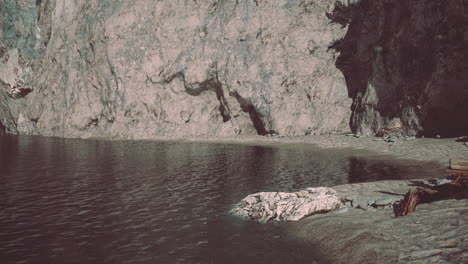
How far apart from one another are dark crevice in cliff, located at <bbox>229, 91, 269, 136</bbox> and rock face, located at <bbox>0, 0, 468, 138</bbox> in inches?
8.5

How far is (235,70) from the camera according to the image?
61594 millimetres

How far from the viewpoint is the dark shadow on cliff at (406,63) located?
38.1 metres

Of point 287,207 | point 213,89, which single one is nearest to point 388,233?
Answer: point 287,207

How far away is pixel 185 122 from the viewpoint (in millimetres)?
64688

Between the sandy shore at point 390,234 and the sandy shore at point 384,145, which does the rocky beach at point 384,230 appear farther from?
the sandy shore at point 384,145

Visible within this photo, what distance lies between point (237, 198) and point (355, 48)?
43.8 m

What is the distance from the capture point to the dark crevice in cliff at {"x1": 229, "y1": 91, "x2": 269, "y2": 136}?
60131mm

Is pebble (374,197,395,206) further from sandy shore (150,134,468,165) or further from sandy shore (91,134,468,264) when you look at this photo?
sandy shore (150,134,468,165)

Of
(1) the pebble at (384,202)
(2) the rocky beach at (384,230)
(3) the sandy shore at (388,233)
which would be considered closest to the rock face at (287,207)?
(2) the rocky beach at (384,230)

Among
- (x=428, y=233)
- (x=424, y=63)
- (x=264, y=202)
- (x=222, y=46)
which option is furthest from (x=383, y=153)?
(x=222, y=46)

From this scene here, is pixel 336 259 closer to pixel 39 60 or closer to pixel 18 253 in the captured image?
pixel 18 253

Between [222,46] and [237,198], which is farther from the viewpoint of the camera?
[222,46]

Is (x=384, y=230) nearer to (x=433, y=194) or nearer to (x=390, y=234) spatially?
(x=390, y=234)

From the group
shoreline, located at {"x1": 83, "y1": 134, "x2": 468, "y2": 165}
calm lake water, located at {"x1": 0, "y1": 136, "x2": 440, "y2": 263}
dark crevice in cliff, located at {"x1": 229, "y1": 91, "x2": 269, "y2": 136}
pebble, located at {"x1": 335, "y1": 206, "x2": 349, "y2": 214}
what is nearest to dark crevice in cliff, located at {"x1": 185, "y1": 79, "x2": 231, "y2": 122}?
dark crevice in cliff, located at {"x1": 229, "y1": 91, "x2": 269, "y2": 136}
